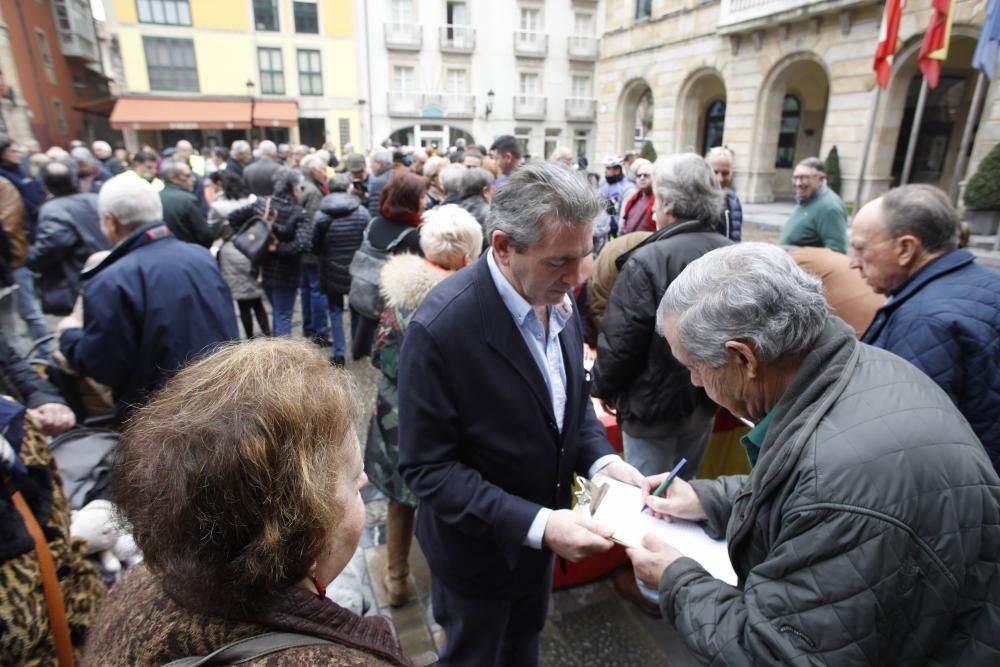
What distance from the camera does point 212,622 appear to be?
2.83 ft

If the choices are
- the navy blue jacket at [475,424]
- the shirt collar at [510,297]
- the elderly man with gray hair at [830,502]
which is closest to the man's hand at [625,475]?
the navy blue jacket at [475,424]

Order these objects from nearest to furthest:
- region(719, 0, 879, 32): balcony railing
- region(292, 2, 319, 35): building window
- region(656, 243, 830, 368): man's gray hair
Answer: region(656, 243, 830, 368): man's gray hair, region(719, 0, 879, 32): balcony railing, region(292, 2, 319, 35): building window

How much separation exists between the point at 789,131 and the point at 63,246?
22.6 metres

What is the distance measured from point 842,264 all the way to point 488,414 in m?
2.38

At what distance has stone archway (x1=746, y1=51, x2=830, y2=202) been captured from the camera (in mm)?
16906

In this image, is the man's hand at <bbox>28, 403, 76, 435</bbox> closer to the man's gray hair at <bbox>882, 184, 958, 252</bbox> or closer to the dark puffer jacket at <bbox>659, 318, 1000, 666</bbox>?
the dark puffer jacket at <bbox>659, 318, 1000, 666</bbox>

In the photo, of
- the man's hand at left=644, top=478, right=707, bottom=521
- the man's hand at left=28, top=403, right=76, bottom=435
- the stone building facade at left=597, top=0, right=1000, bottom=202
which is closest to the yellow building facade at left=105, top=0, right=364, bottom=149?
the stone building facade at left=597, top=0, right=1000, bottom=202

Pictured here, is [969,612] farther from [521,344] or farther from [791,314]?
[521,344]

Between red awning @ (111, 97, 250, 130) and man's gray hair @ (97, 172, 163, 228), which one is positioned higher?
red awning @ (111, 97, 250, 130)

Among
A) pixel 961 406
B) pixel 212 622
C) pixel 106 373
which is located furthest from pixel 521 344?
pixel 106 373

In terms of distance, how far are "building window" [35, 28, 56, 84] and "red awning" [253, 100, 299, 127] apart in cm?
775

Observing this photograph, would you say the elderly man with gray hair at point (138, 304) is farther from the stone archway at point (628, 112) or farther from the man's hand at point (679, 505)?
the stone archway at point (628, 112)

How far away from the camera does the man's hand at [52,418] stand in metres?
2.39

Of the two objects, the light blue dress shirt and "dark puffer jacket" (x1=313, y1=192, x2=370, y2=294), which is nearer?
the light blue dress shirt
